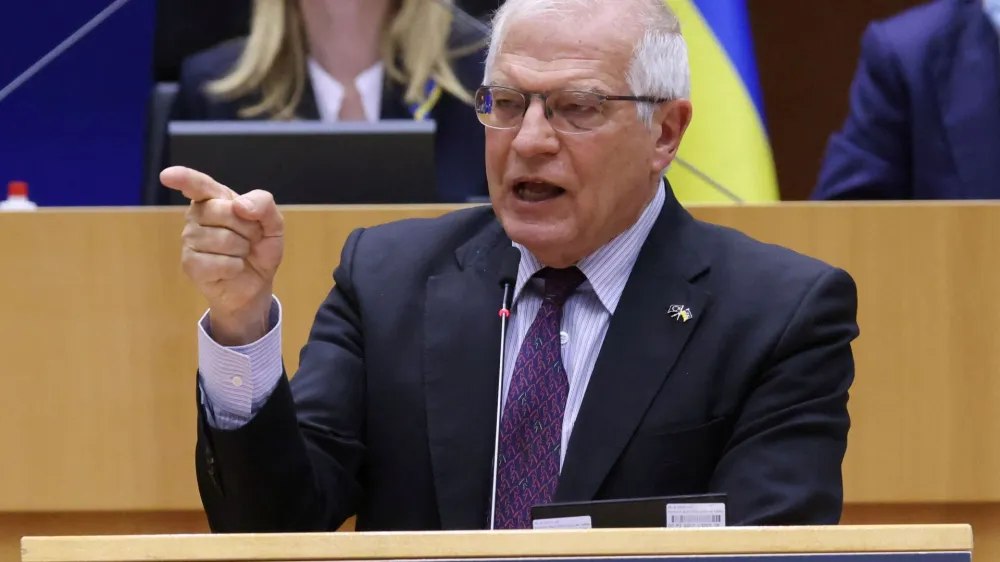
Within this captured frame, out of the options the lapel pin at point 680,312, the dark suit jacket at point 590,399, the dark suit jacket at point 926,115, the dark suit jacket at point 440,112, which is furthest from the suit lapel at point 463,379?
the dark suit jacket at point 926,115

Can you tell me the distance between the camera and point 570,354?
206 centimetres

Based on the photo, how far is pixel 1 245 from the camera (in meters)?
2.59

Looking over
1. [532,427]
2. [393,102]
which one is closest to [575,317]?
[532,427]

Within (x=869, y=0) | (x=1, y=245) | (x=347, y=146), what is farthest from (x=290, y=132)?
(x=869, y=0)

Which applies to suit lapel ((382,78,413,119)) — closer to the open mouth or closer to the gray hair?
the gray hair

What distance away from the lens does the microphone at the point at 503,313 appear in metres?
2.00

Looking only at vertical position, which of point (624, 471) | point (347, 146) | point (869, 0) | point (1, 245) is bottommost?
point (624, 471)

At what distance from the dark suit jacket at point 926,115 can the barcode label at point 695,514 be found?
167 cm

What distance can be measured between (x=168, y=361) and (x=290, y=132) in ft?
1.53

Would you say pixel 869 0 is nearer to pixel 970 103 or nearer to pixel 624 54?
pixel 970 103

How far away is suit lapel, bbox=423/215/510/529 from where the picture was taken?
2010 mm

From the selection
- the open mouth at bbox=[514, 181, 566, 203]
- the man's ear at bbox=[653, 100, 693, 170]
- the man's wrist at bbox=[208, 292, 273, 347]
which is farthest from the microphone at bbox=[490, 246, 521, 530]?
the man's wrist at bbox=[208, 292, 273, 347]

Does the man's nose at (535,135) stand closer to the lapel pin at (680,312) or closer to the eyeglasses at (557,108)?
the eyeglasses at (557,108)

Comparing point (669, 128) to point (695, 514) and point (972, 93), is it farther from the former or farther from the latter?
point (972, 93)
